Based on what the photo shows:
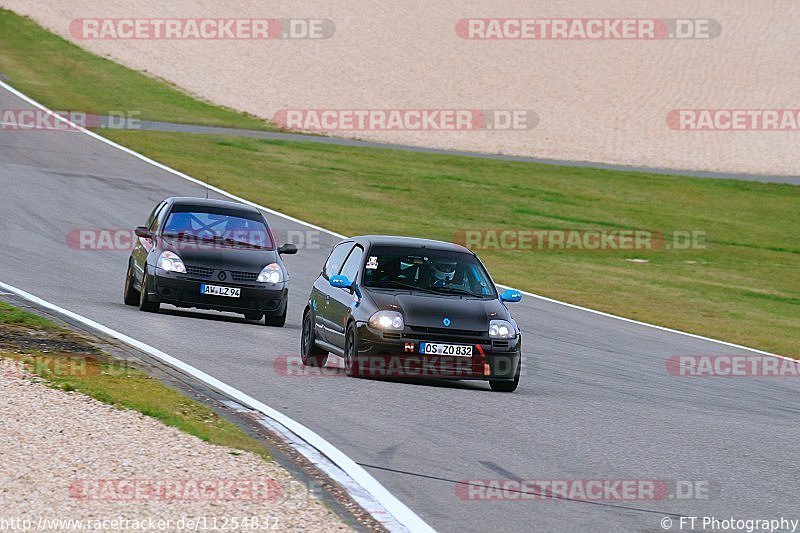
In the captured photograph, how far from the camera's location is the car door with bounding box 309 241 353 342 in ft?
46.0

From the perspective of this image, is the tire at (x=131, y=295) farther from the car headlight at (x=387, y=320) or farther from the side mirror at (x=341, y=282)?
the car headlight at (x=387, y=320)

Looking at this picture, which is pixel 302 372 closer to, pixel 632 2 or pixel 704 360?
pixel 704 360

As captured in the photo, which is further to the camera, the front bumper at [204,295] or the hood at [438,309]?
the front bumper at [204,295]

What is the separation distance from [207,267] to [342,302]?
390cm

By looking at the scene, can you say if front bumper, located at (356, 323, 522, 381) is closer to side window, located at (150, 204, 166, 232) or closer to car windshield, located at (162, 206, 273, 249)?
car windshield, located at (162, 206, 273, 249)

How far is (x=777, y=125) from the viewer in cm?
5403

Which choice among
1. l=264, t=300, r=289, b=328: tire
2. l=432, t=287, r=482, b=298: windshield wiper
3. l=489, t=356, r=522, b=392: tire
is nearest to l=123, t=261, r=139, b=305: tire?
l=264, t=300, r=289, b=328: tire

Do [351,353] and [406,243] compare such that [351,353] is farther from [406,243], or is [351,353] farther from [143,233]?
[143,233]

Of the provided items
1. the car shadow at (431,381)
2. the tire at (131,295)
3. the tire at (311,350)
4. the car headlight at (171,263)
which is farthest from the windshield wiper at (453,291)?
the tire at (131,295)

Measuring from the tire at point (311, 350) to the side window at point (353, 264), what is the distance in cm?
67

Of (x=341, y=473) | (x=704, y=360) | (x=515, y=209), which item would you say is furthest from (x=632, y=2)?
(x=341, y=473)

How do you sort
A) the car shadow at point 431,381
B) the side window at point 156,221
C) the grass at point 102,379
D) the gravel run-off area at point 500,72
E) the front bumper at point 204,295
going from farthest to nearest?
the gravel run-off area at point 500,72, the side window at point 156,221, the front bumper at point 204,295, the car shadow at point 431,381, the grass at point 102,379

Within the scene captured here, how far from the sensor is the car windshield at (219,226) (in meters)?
17.9

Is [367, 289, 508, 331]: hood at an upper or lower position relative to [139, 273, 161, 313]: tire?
upper
